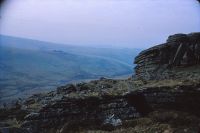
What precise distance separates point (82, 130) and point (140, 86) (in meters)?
5.40

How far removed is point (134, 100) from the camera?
74.2 ft

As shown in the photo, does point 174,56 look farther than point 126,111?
Yes

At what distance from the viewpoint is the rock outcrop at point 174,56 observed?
29.6 metres

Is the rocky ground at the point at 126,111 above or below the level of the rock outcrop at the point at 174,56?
below

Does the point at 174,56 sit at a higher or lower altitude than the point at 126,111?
higher

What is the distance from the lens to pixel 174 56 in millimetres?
30328

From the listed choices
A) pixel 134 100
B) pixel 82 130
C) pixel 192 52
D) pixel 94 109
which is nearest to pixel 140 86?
pixel 134 100

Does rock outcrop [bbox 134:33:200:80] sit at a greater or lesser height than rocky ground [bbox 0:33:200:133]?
greater

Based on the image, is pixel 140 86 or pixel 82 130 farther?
pixel 140 86

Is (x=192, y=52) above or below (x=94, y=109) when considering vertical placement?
above

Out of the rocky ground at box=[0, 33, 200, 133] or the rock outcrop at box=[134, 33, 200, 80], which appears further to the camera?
the rock outcrop at box=[134, 33, 200, 80]

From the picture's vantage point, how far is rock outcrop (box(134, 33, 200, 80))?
29.6m

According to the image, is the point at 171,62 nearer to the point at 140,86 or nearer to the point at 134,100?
the point at 140,86

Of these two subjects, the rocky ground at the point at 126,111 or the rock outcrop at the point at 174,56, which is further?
the rock outcrop at the point at 174,56
